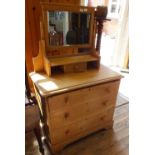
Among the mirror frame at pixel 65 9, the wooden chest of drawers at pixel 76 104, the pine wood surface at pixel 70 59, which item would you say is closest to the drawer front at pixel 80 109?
the wooden chest of drawers at pixel 76 104

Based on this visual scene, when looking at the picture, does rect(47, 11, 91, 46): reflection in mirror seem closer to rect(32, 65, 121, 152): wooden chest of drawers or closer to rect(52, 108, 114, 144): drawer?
rect(32, 65, 121, 152): wooden chest of drawers

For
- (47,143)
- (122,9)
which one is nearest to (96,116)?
(47,143)

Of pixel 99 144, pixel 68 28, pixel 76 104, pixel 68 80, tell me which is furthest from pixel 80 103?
pixel 68 28

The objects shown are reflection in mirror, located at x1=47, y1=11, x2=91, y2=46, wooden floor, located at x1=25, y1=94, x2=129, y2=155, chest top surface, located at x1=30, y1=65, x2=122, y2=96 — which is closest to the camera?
chest top surface, located at x1=30, y1=65, x2=122, y2=96

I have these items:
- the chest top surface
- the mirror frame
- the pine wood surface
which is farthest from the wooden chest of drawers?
the mirror frame

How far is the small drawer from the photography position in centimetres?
143

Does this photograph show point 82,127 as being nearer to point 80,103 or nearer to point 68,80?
point 80,103

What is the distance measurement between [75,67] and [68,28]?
37 cm

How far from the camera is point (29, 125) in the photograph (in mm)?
1182
